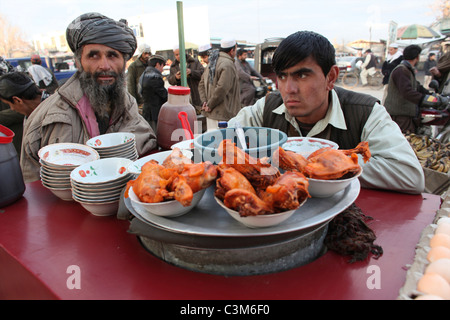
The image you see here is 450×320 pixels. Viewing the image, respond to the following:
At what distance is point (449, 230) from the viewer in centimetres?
112

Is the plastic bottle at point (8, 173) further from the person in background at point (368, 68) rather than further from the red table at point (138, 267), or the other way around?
the person in background at point (368, 68)

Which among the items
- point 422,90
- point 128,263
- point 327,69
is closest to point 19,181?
point 128,263

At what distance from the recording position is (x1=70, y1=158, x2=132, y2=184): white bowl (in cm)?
150

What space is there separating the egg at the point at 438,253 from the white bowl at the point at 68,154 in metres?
1.65

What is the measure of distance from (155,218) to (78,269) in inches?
13.1

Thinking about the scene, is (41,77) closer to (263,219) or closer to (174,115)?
(174,115)

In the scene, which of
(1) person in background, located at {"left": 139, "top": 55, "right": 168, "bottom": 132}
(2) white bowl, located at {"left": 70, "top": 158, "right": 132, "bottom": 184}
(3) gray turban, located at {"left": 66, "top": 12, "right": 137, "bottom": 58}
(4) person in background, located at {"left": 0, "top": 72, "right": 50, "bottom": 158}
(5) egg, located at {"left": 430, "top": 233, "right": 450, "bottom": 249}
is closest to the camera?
(5) egg, located at {"left": 430, "top": 233, "right": 450, "bottom": 249}

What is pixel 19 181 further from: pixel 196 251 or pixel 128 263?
pixel 196 251

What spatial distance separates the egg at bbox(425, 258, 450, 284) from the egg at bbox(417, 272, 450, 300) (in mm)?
30

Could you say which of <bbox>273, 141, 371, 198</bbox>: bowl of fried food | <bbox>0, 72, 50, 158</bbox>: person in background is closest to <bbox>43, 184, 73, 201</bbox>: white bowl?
<bbox>273, 141, 371, 198</bbox>: bowl of fried food

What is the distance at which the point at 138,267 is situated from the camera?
3.47ft

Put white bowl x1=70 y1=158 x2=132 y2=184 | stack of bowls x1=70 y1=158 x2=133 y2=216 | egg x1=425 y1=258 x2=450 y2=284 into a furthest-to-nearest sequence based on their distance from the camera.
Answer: white bowl x1=70 y1=158 x2=132 y2=184 < stack of bowls x1=70 y1=158 x2=133 y2=216 < egg x1=425 y1=258 x2=450 y2=284

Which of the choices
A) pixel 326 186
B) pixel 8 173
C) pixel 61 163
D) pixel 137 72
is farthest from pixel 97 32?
pixel 137 72

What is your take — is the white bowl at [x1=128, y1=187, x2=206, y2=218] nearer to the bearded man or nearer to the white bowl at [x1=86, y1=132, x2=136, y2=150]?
the white bowl at [x1=86, y1=132, x2=136, y2=150]
